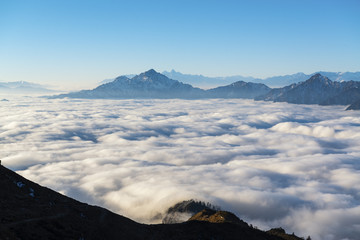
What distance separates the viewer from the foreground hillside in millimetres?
55562

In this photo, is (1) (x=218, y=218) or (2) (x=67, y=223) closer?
(2) (x=67, y=223)

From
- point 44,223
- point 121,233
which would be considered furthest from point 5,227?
point 121,233

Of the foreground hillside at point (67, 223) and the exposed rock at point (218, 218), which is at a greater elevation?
the foreground hillside at point (67, 223)

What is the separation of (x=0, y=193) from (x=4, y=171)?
51.2 ft

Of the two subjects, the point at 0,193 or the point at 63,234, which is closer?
the point at 63,234

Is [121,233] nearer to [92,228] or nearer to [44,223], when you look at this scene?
[92,228]

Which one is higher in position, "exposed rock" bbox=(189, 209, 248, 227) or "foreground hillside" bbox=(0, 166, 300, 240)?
"foreground hillside" bbox=(0, 166, 300, 240)

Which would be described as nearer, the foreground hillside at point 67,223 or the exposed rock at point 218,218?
the foreground hillside at point 67,223

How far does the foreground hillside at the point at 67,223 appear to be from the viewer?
182 feet

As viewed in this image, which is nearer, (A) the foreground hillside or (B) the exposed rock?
(A) the foreground hillside

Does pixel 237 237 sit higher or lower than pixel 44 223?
lower

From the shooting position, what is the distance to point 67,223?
2522 inches

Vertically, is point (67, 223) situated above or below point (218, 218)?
above

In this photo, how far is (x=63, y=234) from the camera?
189ft
